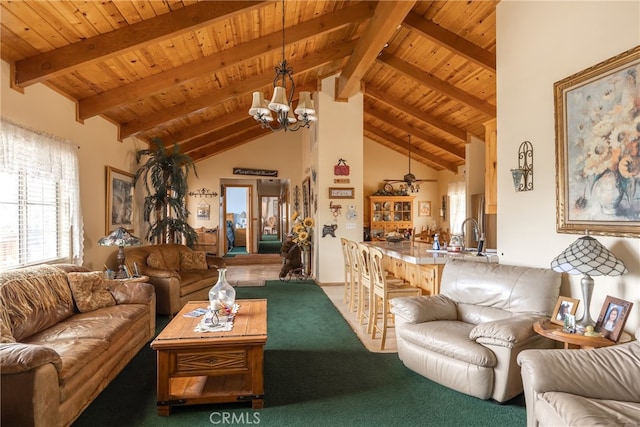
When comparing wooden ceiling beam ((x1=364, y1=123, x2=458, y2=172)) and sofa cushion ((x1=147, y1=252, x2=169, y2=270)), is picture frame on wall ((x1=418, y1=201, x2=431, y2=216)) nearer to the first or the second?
wooden ceiling beam ((x1=364, y1=123, x2=458, y2=172))

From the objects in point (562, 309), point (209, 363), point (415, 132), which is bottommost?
point (209, 363)

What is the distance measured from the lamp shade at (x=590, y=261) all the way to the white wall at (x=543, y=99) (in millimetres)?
218

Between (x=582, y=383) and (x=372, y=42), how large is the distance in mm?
4207

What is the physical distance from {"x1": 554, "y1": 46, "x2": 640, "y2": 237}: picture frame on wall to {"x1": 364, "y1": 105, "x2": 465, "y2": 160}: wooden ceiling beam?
5.73m

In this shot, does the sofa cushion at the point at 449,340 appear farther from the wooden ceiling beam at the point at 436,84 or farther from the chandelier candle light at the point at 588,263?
the wooden ceiling beam at the point at 436,84

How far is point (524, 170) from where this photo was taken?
3.15 meters

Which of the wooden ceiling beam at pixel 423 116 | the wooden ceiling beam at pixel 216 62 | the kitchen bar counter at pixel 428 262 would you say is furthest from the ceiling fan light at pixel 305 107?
the wooden ceiling beam at pixel 423 116

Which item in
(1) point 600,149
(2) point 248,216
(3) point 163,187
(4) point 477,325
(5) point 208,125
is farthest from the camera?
(2) point 248,216

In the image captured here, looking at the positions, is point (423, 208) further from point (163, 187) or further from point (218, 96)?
point (163, 187)

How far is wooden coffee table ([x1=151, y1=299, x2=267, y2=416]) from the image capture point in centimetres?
231

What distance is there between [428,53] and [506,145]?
277 cm

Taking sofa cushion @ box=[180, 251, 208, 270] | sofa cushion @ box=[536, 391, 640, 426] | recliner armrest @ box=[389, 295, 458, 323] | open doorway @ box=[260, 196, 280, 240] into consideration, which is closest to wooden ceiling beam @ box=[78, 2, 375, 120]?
sofa cushion @ box=[180, 251, 208, 270]

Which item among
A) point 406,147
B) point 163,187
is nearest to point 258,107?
point 163,187

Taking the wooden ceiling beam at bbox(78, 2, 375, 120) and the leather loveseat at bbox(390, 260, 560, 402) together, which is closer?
the leather loveseat at bbox(390, 260, 560, 402)
